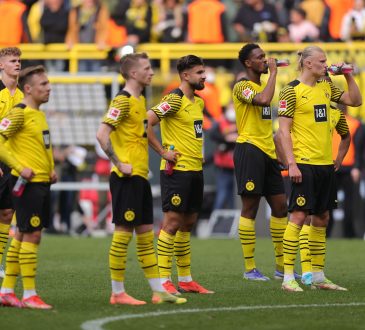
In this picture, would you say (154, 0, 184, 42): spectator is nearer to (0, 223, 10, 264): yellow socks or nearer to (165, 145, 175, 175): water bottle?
(0, 223, 10, 264): yellow socks

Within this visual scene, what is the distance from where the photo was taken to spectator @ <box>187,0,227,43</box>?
23453mm

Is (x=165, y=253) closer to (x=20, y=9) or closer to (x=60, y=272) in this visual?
(x=60, y=272)

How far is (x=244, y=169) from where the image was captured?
13.3 m

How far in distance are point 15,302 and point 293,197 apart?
311 centimetres

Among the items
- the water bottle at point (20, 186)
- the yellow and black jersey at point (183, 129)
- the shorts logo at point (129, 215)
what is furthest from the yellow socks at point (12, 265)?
the yellow and black jersey at point (183, 129)

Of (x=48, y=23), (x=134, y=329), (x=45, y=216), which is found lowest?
(x=134, y=329)

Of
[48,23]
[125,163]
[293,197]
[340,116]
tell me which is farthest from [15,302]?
[48,23]

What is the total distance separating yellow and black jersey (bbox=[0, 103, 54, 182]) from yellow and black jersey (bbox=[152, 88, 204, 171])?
69.8 inches

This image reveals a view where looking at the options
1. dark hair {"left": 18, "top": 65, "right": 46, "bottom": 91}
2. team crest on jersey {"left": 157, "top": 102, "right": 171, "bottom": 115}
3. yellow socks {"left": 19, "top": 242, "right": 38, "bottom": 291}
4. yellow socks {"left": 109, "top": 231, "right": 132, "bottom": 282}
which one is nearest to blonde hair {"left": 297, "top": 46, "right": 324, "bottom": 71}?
team crest on jersey {"left": 157, "top": 102, "right": 171, "bottom": 115}

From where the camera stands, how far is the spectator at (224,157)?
2189 cm

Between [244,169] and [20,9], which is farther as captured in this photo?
[20,9]

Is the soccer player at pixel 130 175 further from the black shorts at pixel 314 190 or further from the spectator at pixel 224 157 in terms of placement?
the spectator at pixel 224 157

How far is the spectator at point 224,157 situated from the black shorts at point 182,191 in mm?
9619

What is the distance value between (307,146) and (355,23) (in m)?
10.9
